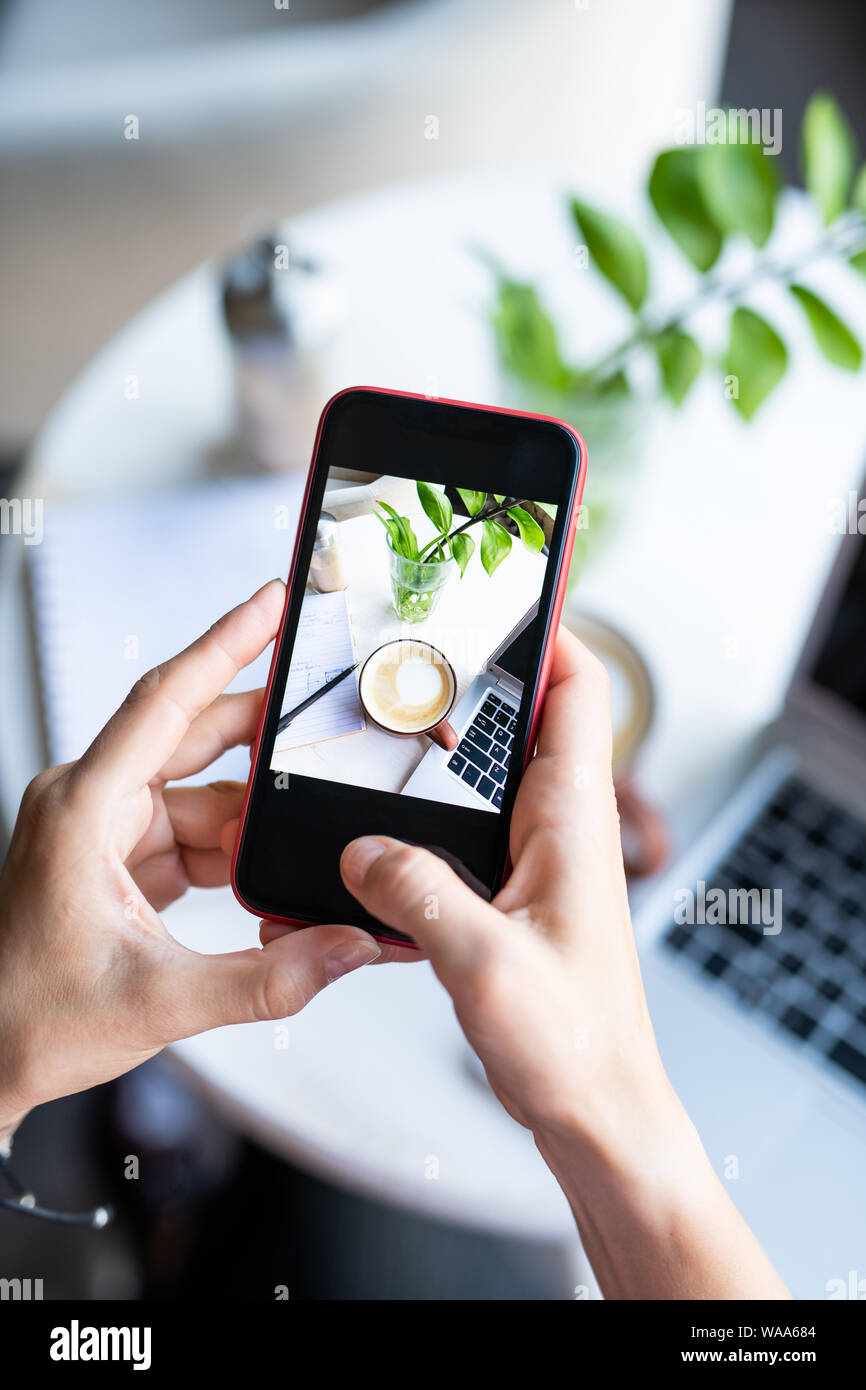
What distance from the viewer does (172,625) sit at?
68 centimetres

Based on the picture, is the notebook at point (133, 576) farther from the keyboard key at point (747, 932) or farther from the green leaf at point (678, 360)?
the keyboard key at point (747, 932)

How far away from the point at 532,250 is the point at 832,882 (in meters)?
0.61

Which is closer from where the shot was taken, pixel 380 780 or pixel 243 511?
pixel 380 780

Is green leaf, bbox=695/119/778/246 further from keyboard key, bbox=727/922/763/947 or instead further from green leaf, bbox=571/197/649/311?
keyboard key, bbox=727/922/763/947

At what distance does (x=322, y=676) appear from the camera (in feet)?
1.53

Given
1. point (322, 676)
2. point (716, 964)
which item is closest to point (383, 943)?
point (322, 676)

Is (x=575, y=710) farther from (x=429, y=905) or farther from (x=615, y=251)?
(x=615, y=251)

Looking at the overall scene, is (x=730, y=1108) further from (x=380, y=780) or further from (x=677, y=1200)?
(x=380, y=780)

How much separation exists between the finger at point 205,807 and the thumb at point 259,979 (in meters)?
0.13

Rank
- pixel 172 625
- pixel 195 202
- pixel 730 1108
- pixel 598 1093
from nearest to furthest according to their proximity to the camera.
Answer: pixel 598 1093, pixel 730 1108, pixel 172 625, pixel 195 202

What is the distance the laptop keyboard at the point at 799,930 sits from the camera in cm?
59

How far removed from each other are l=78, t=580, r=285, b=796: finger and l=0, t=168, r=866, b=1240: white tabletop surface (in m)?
0.17

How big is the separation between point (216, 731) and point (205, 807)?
49mm
